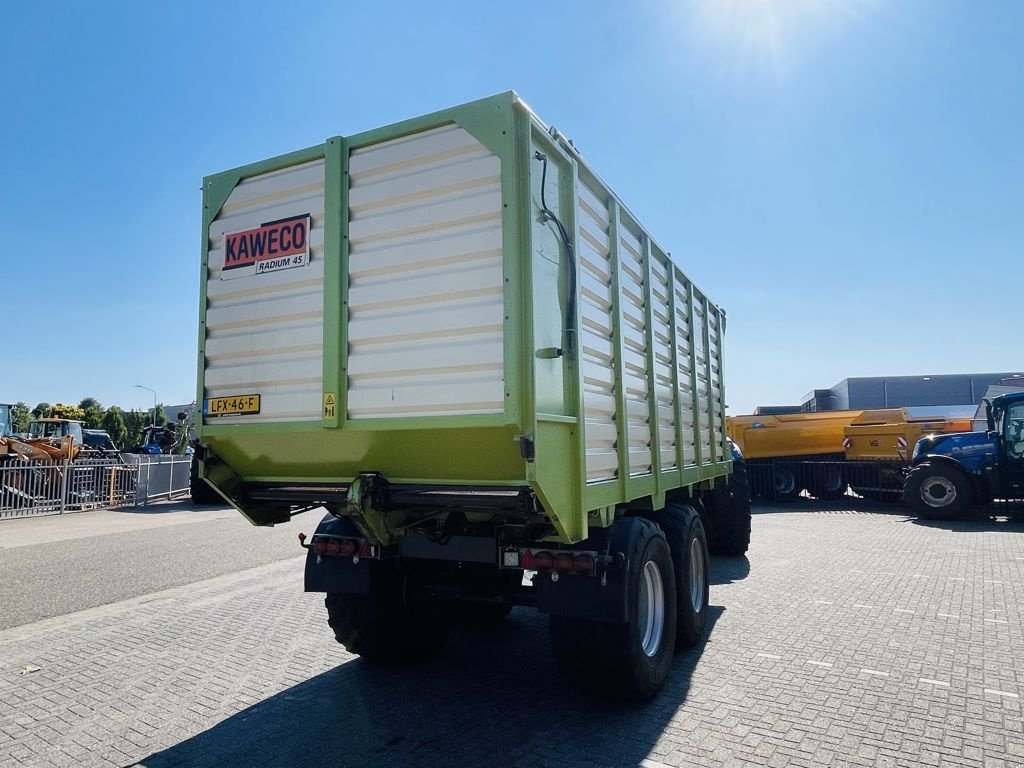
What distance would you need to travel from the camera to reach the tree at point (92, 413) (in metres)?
62.5

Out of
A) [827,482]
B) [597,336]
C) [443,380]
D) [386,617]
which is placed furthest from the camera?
[827,482]

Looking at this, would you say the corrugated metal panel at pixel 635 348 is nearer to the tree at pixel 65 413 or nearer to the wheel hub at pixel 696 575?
the wheel hub at pixel 696 575

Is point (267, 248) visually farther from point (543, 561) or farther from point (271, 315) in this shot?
point (543, 561)

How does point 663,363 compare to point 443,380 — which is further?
point 663,363

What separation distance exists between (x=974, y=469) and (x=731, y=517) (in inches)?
320

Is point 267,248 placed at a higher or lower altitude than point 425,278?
higher

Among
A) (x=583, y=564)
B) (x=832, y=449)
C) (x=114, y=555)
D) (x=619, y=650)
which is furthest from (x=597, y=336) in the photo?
(x=832, y=449)

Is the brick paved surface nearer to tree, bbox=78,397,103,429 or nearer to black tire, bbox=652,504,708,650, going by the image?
black tire, bbox=652,504,708,650

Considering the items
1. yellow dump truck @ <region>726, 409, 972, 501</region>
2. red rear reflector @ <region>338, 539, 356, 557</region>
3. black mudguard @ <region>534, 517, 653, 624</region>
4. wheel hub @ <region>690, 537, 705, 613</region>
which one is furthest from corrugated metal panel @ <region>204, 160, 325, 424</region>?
yellow dump truck @ <region>726, 409, 972, 501</region>

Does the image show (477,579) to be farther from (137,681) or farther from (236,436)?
(137,681)

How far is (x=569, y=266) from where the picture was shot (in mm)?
3615

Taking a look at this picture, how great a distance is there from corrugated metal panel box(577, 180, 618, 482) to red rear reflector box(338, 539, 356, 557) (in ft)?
5.43

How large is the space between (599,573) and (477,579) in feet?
4.04

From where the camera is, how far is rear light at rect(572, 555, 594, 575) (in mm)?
3578
